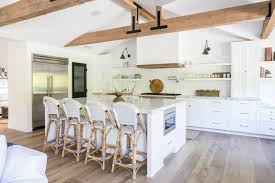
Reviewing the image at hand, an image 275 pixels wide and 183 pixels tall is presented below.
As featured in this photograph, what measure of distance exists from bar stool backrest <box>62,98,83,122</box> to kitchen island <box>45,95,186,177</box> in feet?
0.65

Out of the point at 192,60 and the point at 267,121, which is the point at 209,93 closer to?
the point at 192,60

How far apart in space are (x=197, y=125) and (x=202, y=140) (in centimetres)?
98

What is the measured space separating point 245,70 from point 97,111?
→ 398cm

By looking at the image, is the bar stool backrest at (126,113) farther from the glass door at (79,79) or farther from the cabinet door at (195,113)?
the glass door at (79,79)

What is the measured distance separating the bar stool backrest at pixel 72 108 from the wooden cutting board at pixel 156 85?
11.8 feet

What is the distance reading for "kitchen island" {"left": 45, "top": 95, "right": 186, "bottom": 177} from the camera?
2783 millimetres

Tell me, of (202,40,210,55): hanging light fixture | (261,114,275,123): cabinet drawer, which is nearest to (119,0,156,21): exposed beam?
(202,40,210,55): hanging light fixture

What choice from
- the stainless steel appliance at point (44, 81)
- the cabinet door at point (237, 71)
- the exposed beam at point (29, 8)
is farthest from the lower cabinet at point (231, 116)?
the exposed beam at point (29, 8)

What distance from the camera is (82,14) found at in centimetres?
456

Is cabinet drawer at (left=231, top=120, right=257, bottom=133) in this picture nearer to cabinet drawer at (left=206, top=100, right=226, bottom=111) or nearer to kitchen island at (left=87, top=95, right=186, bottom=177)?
cabinet drawer at (left=206, top=100, right=226, bottom=111)

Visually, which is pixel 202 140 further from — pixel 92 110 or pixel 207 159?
pixel 92 110

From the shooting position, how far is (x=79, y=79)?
266 inches

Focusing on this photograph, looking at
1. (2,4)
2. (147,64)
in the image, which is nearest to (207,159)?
(147,64)

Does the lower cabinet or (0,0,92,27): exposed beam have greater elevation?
(0,0,92,27): exposed beam
